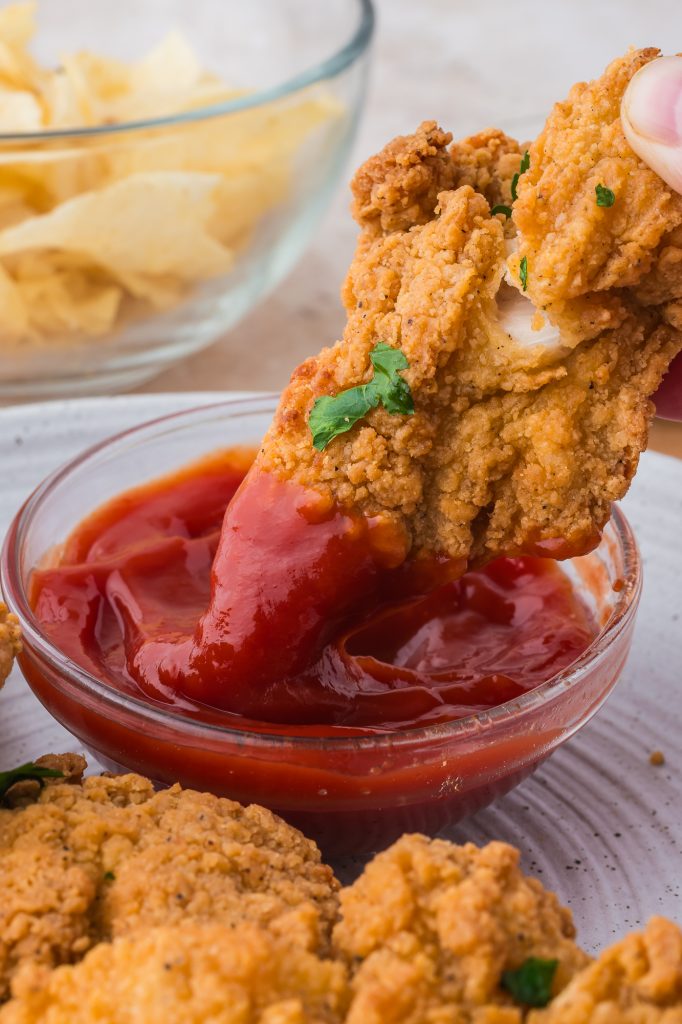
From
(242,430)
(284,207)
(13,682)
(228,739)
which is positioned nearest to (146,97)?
(284,207)

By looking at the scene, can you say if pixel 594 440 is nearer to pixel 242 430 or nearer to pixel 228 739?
pixel 228 739

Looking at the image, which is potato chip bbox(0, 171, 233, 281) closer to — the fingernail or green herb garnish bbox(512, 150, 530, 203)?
green herb garnish bbox(512, 150, 530, 203)

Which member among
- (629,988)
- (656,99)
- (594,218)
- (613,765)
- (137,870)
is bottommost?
(613,765)

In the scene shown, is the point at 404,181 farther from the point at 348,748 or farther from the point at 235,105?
the point at 235,105

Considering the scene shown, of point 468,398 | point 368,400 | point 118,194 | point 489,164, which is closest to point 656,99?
point 489,164

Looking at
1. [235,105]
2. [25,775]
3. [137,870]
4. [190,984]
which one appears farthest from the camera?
[235,105]

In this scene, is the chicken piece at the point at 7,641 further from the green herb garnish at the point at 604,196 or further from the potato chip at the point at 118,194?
the potato chip at the point at 118,194
